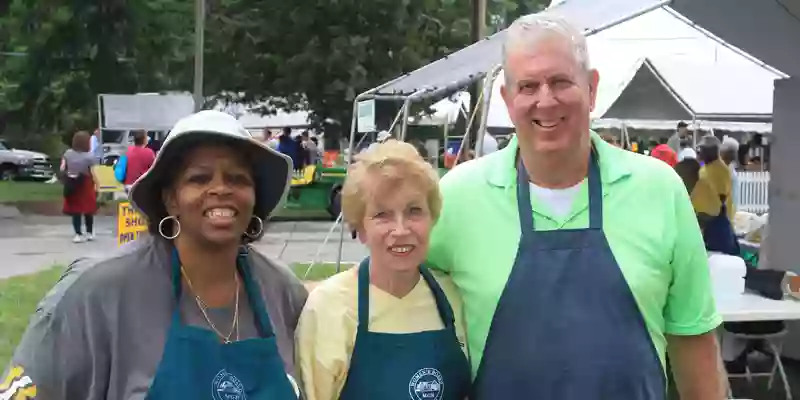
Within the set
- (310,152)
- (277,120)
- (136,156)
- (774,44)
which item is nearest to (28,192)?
(310,152)

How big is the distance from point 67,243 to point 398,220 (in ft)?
42.8

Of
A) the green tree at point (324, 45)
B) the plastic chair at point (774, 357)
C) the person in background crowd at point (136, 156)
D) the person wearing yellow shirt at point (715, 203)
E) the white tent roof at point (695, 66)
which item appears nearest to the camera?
the plastic chair at point (774, 357)

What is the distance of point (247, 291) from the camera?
218 centimetres

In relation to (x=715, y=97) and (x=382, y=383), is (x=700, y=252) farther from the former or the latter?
(x=715, y=97)

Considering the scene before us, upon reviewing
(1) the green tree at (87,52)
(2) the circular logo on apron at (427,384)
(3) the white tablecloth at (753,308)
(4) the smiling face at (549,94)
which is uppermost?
(1) the green tree at (87,52)

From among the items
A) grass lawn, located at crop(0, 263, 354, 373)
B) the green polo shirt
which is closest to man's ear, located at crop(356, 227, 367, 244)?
the green polo shirt

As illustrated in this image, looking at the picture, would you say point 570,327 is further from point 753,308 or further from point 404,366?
point 753,308

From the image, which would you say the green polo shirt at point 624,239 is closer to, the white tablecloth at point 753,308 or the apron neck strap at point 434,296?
the apron neck strap at point 434,296

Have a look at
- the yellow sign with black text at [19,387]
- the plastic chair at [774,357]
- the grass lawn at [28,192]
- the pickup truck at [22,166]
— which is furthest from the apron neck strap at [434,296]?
the pickup truck at [22,166]

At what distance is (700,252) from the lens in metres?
2.19

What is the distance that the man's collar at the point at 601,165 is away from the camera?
218 centimetres

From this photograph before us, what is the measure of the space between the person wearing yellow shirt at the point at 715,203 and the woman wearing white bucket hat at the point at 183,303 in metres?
5.70

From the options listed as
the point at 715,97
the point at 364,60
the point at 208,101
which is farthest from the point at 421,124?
the point at 715,97

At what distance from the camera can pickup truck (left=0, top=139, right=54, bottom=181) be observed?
32.1 m
